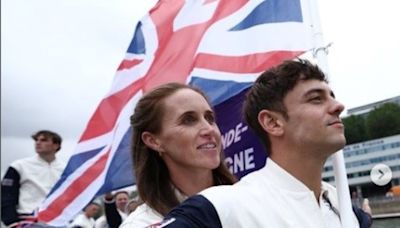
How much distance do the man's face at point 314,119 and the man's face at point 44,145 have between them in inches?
154

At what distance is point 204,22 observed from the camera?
3.77 metres

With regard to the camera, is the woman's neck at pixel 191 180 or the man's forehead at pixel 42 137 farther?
the man's forehead at pixel 42 137

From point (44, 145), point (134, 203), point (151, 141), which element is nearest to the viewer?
point (151, 141)

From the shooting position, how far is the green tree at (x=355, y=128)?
2570 millimetres

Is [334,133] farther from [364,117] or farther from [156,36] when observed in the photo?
[156,36]

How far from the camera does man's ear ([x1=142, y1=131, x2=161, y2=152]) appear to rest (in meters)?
2.61

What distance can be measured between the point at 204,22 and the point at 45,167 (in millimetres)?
2479

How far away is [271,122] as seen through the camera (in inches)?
78.4

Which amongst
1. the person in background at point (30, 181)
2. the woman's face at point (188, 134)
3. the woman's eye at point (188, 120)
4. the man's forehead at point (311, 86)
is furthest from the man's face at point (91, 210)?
the man's forehead at point (311, 86)

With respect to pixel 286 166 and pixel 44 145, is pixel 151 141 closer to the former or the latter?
pixel 286 166

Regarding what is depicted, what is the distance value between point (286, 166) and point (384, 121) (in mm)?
706

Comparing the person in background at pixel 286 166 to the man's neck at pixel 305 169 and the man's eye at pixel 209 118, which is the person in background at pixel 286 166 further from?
the man's eye at pixel 209 118

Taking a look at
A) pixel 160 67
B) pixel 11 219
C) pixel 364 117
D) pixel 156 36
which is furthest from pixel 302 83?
pixel 11 219

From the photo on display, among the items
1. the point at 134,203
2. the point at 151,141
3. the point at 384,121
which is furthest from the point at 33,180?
the point at 384,121
